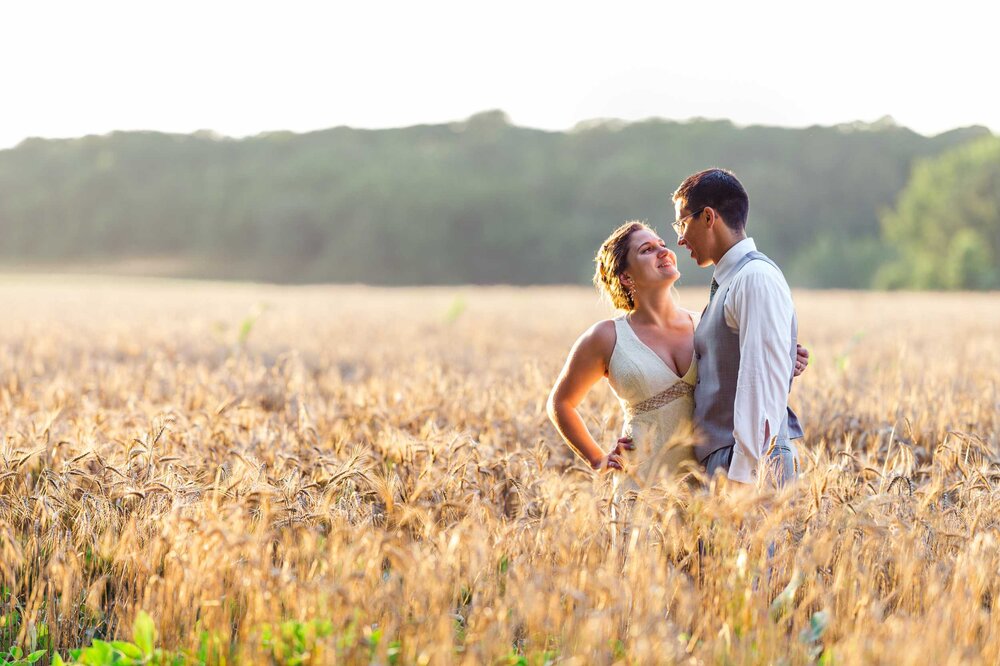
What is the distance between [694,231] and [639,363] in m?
0.53

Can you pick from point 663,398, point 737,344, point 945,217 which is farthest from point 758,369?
point 945,217

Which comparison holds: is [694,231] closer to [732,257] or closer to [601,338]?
[732,257]

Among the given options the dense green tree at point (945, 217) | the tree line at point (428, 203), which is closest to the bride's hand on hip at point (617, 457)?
the dense green tree at point (945, 217)

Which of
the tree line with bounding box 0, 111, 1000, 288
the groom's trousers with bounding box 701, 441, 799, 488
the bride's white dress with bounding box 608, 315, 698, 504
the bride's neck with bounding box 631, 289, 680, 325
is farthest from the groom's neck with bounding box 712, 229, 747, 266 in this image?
the tree line with bounding box 0, 111, 1000, 288

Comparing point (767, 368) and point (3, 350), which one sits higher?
point (767, 368)

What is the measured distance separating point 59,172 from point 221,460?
298 feet

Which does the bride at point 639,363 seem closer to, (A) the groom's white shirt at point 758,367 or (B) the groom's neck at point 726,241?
(B) the groom's neck at point 726,241

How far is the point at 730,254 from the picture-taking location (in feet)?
11.3

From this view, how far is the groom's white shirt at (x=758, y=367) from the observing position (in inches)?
125

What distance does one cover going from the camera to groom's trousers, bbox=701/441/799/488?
3.28 metres

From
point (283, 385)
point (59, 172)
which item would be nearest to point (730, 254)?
point (283, 385)

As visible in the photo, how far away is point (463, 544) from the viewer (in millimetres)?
2732

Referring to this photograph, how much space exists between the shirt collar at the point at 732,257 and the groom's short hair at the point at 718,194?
7 cm

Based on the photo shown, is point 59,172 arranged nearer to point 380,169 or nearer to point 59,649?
point 380,169
